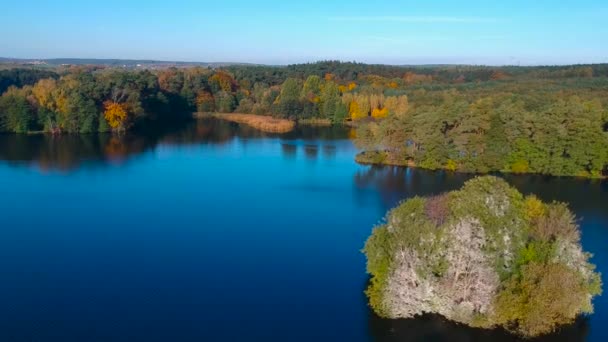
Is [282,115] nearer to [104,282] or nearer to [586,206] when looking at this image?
[586,206]

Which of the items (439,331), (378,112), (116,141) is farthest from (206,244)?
(378,112)

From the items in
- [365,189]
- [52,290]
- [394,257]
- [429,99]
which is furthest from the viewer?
[429,99]

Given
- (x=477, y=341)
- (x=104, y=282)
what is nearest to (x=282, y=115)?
(x=104, y=282)

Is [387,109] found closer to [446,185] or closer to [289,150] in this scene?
[289,150]

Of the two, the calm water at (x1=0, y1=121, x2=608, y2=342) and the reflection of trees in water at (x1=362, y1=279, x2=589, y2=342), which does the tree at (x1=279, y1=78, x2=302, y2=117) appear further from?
the reflection of trees in water at (x1=362, y1=279, x2=589, y2=342)

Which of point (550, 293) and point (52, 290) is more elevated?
point (550, 293)

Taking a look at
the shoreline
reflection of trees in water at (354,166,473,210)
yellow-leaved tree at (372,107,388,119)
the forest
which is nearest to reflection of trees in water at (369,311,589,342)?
reflection of trees in water at (354,166,473,210)
